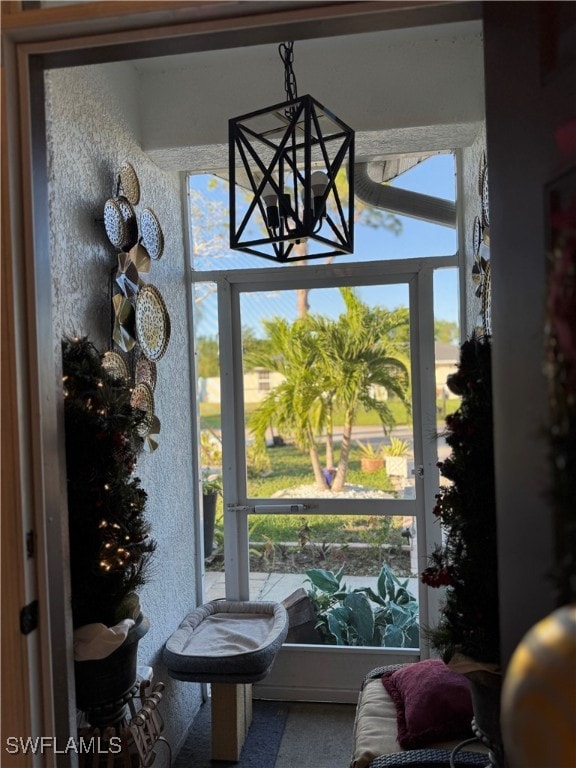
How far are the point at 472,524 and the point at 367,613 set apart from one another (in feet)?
6.16

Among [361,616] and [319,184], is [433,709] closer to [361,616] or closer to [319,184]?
[361,616]

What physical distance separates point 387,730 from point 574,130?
1795 mm

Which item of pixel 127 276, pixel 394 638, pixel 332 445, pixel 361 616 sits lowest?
pixel 394 638

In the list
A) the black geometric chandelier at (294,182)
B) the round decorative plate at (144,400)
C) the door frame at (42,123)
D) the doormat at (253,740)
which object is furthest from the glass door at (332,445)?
the door frame at (42,123)

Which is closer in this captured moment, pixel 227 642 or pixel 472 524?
pixel 472 524

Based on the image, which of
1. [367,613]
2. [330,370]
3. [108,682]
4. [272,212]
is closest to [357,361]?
[330,370]

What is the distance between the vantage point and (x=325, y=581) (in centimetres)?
305

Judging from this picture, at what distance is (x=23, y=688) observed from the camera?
3.90 ft

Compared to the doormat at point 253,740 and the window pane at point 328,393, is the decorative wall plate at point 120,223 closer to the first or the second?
the window pane at point 328,393

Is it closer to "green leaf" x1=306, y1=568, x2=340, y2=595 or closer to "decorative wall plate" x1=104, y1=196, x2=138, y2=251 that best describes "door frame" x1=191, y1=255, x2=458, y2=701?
"green leaf" x1=306, y1=568, x2=340, y2=595

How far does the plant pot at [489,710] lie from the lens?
127cm

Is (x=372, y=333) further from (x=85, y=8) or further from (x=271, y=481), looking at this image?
(x=85, y=8)

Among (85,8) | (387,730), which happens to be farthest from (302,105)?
(387,730)

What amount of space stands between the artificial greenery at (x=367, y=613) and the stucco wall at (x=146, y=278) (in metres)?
0.65
